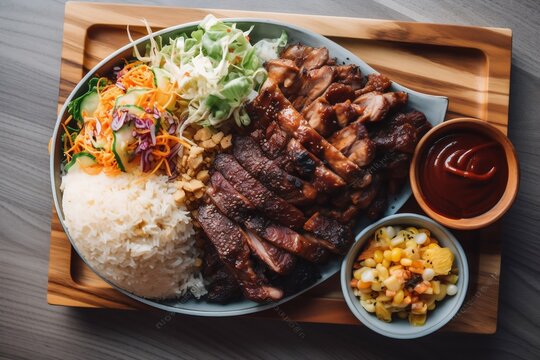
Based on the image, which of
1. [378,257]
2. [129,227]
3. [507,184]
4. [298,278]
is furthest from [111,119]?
[507,184]

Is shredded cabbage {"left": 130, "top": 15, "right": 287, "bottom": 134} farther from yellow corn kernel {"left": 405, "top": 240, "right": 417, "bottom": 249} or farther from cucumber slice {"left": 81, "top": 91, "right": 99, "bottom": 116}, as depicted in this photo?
yellow corn kernel {"left": 405, "top": 240, "right": 417, "bottom": 249}

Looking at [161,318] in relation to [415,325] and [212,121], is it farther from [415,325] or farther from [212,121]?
[415,325]

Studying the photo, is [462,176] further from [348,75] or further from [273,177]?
[273,177]

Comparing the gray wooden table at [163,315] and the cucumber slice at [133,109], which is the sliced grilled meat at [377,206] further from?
the cucumber slice at [133,109]

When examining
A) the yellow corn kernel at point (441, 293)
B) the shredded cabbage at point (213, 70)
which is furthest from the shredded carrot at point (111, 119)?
the yellow corn kernel at point (441, 293)

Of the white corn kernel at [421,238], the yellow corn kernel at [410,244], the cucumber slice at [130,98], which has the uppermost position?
the cucumber slice at [130,98]

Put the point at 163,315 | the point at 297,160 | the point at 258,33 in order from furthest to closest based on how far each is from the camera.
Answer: the point at 163,315 < the point at 258,33 < the point at 297,160
